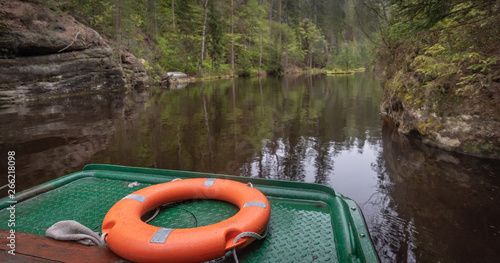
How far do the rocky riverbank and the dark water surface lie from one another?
3.07 m

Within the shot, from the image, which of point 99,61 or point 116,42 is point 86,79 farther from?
point 116,42

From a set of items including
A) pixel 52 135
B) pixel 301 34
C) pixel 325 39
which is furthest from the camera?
pixel 325 39

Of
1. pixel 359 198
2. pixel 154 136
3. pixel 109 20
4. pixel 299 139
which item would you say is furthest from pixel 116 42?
pixel 359 198

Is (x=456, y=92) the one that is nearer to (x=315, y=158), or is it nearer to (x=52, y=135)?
(x=315, y=158)

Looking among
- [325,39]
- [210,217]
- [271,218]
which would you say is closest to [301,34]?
[325,39]

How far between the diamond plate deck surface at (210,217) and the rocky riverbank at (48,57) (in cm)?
1306

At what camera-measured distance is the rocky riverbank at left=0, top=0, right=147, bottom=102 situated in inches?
492

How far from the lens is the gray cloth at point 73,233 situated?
199 centimetres

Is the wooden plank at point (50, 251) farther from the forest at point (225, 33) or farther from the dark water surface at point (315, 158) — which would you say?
the forest at point (225, 33)

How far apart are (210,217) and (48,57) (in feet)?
50.8

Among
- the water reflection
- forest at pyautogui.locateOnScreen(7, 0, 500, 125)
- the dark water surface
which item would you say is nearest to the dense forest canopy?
forest at pyautogui.locateOnScreen(7, 0, 500, 125)

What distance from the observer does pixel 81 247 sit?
1952 mm

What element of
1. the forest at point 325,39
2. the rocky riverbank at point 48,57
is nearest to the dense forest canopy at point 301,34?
the forest at point 325,39

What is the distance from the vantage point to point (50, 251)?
5.86 feet
